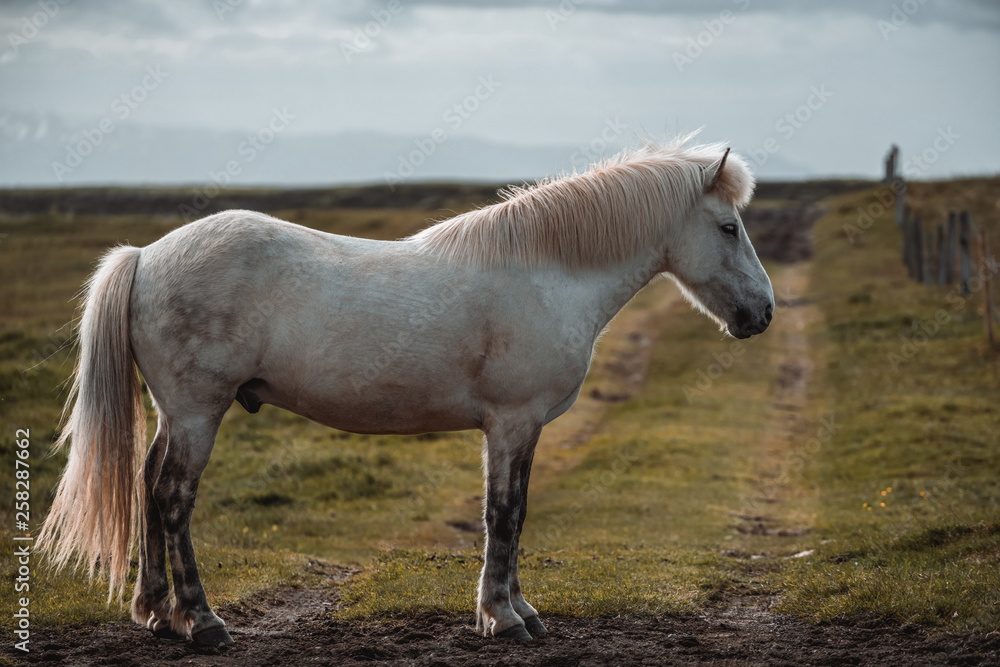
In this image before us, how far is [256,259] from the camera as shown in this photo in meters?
6.04

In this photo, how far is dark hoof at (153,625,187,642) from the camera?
19.8 feet

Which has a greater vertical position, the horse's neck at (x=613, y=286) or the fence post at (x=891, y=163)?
the fence post at (x=891, y=163)

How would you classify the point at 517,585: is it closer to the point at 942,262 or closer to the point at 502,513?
the point at 502,513

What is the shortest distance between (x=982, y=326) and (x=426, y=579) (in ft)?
63.8

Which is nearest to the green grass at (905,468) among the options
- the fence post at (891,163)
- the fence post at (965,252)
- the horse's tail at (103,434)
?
the fence post at (965,252)

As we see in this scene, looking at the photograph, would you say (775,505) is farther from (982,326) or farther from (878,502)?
(982,326)

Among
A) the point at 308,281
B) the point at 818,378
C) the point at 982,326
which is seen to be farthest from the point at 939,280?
the point at 308,281

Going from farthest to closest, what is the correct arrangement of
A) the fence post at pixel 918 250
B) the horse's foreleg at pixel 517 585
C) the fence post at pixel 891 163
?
the fence post at pixel 891 163 → the fence post at pixel 918 250 → the horse's foreleg at pixel 517 585

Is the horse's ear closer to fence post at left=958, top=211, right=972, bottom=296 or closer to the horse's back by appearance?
the horse's back

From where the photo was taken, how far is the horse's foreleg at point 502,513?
20.2 ft

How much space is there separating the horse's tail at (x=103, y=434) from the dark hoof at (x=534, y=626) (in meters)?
2.91

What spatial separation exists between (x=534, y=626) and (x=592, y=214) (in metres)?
3.07

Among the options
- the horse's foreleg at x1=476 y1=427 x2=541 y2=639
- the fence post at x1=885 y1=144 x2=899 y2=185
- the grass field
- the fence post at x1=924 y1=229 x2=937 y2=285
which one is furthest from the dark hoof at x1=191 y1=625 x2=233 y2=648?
the fence post at x1=885 y1=144 x2=899 y2=185

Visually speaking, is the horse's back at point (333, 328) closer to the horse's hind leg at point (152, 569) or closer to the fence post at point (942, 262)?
the horse's hind leg at point (152, 569)
